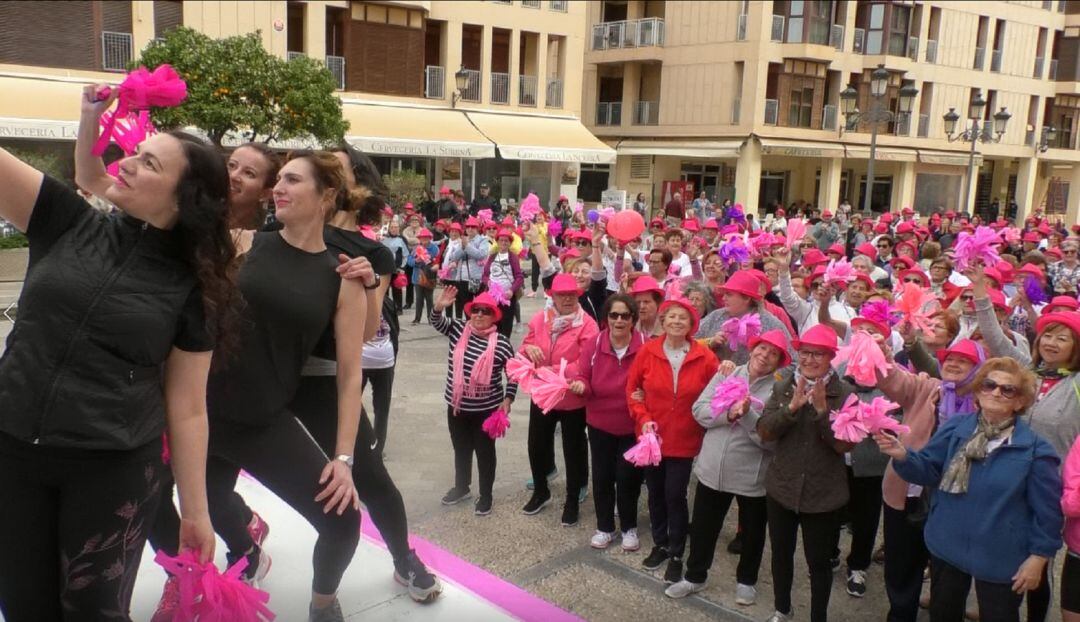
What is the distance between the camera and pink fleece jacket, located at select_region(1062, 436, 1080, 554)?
3170mm

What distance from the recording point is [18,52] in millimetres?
19172

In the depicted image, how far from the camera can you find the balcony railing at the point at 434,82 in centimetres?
2542

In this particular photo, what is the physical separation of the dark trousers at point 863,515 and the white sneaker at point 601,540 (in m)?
1.26

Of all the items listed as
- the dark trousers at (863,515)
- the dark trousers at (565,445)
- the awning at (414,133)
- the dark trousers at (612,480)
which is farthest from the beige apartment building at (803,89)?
the dark trousers at (863,515)

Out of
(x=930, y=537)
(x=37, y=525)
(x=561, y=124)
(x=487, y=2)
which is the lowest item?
(x=930, y=537)

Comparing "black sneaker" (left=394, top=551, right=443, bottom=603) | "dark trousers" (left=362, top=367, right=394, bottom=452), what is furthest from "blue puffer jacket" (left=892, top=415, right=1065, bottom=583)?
"dark trousers" (left=362, top=367, right=394, bottom=452)

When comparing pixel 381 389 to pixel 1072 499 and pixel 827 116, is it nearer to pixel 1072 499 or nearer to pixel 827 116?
pixel 1072 499

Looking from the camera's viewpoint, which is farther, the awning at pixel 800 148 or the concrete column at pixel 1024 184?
the concrete column at pixel 1024 184

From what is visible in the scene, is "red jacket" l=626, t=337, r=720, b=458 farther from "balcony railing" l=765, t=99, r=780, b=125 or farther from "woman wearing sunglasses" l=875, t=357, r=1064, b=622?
"balcony railing" l=765, t=99, r=780, b=125

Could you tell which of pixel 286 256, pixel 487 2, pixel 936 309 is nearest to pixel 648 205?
pixel 487 2

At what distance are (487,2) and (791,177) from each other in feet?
51.2

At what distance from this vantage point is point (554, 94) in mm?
28109

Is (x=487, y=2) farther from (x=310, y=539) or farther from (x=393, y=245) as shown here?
(x=310, y=539)

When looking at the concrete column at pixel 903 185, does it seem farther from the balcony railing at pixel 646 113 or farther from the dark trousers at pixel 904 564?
the dark trousers at pixel 904 564
